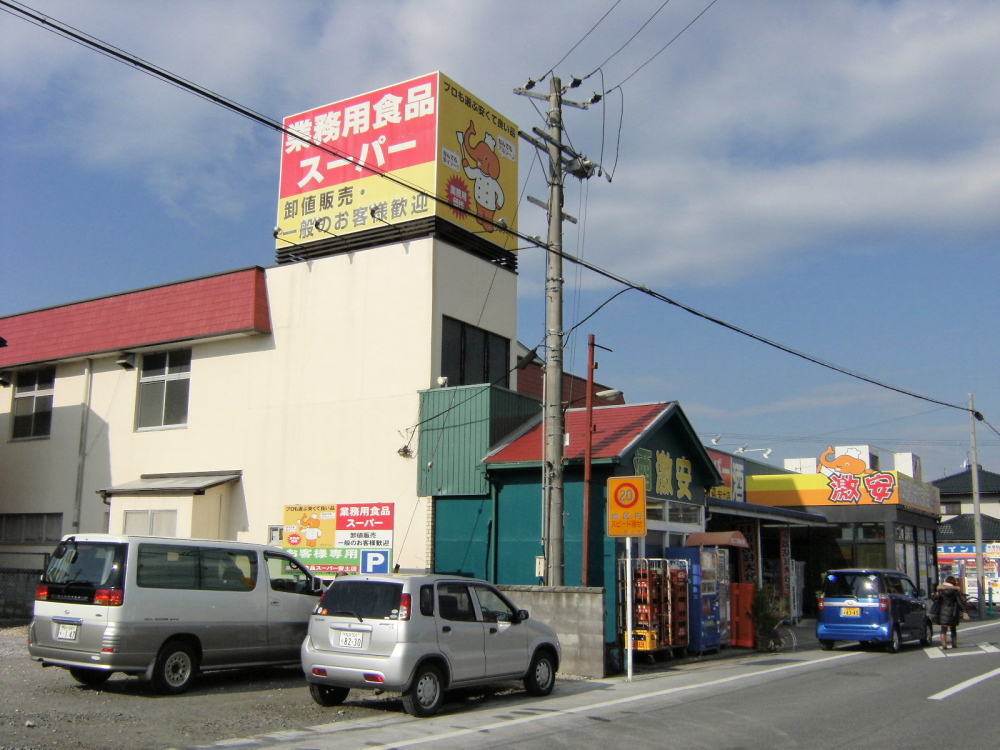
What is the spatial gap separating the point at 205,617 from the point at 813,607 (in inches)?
843

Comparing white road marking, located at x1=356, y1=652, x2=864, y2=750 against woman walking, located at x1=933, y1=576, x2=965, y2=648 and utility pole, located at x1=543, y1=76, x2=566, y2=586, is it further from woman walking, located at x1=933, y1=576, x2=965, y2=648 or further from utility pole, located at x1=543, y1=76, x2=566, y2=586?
woman walking, located at x1=933, y1=576, x2=965, y2=648

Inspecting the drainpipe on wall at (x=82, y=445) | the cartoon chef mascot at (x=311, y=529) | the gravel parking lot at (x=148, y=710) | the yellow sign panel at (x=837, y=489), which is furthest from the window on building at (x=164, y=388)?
the yellow sign panel at (x=837, y=489)

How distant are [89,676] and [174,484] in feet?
30.3

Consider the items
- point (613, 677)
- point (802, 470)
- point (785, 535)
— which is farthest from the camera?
point (802, 470)

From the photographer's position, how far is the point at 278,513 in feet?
64.7

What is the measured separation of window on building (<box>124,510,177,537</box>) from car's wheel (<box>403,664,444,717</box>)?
11443mm

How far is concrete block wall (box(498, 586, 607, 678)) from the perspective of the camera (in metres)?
13.9

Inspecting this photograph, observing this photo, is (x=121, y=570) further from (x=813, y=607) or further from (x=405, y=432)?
(x=813, y=607)

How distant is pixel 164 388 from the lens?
22422mm

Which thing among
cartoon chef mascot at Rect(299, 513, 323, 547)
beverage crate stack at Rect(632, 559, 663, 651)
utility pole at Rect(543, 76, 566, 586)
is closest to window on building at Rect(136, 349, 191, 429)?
cartoon chef mascot at Rect(299, 513, 323, 547)

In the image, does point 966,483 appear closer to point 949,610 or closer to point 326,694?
point 949,610

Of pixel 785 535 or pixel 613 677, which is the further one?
pixel 785 535

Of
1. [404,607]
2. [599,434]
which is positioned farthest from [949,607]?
[404,607]

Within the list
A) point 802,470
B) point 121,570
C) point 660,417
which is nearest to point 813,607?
point 802,470
